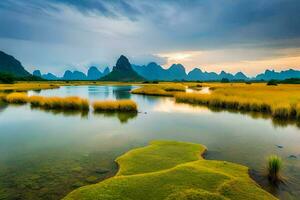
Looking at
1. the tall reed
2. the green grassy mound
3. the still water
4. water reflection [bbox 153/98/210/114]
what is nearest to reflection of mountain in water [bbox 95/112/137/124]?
the still water

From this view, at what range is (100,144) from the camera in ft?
60.4

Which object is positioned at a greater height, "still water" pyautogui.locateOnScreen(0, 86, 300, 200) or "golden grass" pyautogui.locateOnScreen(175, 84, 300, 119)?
"golden grass" pyautogui.locateOnScreen(175, 84, 300, 119)

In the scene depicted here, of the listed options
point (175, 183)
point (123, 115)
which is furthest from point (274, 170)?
point (123, 115)

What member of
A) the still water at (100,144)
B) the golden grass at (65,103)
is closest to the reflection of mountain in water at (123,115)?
the still water at (100,144)

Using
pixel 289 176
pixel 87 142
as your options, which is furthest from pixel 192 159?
pixel 87 142

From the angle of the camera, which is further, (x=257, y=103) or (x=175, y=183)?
(x=257, y=103)

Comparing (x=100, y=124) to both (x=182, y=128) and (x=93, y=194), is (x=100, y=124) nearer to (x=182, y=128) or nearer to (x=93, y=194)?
(x=182, y=128)

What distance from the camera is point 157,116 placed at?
32.4 m

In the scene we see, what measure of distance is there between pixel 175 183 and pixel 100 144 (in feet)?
31.5

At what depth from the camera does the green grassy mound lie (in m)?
9.31

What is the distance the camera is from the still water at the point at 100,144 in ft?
37.8

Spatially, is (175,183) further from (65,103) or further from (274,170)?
(65,103)

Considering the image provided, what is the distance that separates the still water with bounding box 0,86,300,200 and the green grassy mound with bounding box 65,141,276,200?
1.10 metres

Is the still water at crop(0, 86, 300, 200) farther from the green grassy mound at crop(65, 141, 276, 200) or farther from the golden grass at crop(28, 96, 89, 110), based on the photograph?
the golden grass at crop(28, 96, 89, 110)
